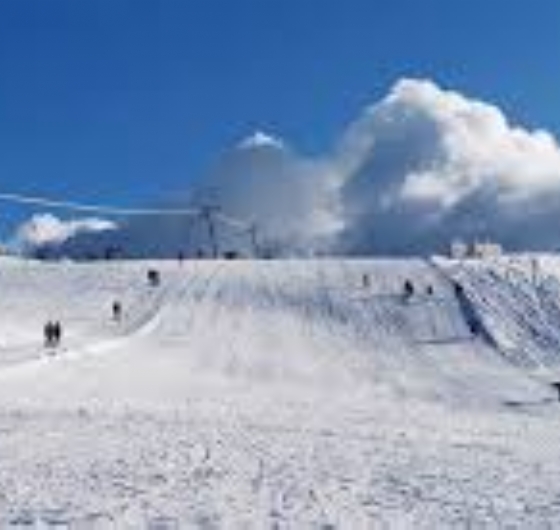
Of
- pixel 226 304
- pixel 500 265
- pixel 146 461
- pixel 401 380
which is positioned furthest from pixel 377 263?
pixel 146 461

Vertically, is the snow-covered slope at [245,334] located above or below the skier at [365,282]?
below

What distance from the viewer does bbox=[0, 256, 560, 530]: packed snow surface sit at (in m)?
17.6

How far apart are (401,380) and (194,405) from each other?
17.0 meters

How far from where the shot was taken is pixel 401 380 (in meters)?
53.8

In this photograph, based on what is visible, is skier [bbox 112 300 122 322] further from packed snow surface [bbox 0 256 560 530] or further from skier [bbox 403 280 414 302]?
skier [bbox 403 280 414 302]

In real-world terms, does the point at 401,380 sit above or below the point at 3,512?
above

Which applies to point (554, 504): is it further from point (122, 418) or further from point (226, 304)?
point (226, 304)

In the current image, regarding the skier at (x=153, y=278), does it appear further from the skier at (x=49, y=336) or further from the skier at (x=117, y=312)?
the skier at (x=49, y=336)

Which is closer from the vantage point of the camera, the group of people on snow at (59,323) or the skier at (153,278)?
the group of people on snow at (59,323)

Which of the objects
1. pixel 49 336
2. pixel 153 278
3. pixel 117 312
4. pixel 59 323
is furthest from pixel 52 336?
pixel 153 278

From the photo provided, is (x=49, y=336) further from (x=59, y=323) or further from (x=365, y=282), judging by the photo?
(x=365, y=282)

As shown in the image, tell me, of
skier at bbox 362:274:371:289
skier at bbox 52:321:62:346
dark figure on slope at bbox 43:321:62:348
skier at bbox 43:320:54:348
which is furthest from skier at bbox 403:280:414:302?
skier at bbox 43:320:54:348

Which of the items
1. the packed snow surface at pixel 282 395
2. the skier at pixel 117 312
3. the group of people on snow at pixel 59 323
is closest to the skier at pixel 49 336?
the group of people on snow at pixel 59 323

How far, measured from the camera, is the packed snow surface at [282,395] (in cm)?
1759
